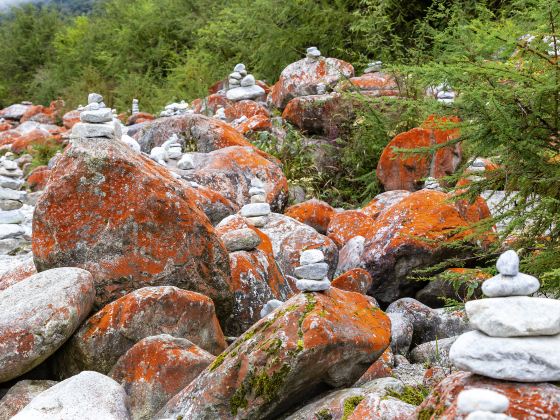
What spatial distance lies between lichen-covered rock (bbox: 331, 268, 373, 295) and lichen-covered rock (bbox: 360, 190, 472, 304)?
54 centimetres

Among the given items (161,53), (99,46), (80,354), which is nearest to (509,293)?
(80,354)

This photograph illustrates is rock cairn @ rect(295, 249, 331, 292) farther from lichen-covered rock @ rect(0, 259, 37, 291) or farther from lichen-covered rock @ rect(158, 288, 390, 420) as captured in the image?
lichen-covered rock @ rect(0, 259, 37, 291)

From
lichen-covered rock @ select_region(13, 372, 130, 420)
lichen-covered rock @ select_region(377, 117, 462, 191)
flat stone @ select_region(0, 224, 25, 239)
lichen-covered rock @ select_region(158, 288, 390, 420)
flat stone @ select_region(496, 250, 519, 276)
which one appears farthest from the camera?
flat stone @ select_region(0, 224, 25, 239)

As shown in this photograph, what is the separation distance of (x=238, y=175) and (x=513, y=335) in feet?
23.4

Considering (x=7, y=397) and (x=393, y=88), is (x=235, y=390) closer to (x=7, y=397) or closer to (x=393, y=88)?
(x=7, y=397)

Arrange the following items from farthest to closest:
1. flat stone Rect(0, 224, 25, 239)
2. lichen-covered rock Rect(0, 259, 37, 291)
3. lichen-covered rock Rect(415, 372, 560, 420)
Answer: flat stone Rect(0, 224, 25, 239), lichen-covered rock Rect(0, 259, 37, 291), lichen-covered rock Rect(415, 372, 560, 420)

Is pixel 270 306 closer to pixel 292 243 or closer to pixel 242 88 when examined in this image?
pixel 292 243

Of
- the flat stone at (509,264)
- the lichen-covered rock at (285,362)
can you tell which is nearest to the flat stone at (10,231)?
the lichen-covered rock at (285,362)

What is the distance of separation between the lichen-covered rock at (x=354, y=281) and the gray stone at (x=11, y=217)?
559 cm

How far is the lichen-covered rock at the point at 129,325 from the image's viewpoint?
521 cm

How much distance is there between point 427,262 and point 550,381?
404cm

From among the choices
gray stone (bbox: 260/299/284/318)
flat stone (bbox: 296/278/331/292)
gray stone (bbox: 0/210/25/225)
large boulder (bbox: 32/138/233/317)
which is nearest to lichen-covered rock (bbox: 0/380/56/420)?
large boulder (bbox: 32/138/233/317)

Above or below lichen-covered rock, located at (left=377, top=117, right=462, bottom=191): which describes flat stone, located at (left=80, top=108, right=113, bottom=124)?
above

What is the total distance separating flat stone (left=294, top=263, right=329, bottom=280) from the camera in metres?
4.48
